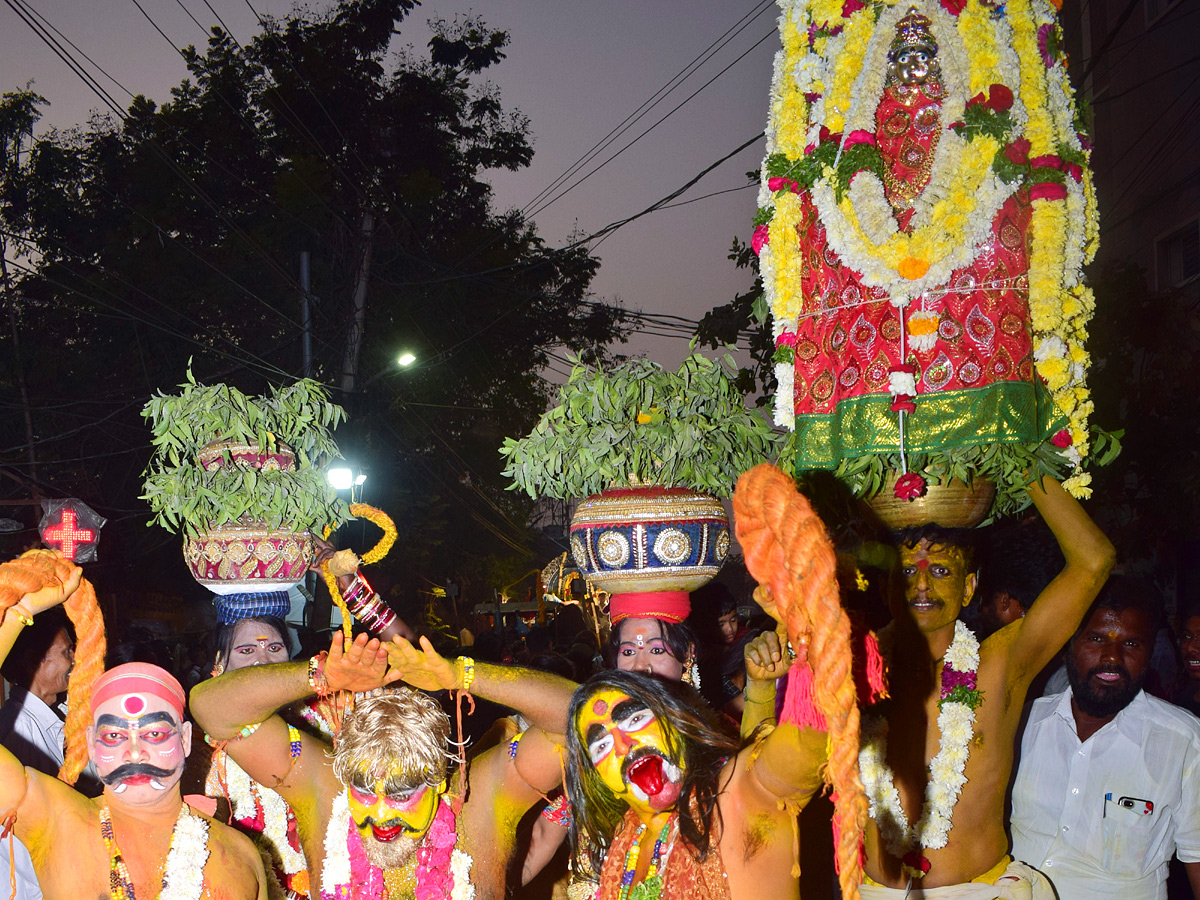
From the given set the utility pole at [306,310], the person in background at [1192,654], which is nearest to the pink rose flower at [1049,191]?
the person in background at [1192,654]

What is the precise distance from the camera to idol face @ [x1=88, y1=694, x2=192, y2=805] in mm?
3072

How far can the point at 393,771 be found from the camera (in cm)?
332

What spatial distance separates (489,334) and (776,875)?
1738 cm

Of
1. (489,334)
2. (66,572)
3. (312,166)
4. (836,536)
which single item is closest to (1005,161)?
(836,536)

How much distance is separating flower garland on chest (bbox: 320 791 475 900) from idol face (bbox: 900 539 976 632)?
6.34 feet

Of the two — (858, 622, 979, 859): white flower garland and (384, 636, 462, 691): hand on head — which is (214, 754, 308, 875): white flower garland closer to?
(384, 636, 462, 691): hand on head

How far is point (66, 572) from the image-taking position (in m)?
3.32

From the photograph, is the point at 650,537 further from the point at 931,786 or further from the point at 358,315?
the point at 358,315

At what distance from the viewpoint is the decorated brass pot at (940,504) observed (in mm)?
3486

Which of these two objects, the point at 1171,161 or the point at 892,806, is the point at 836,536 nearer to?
the point at 892,806

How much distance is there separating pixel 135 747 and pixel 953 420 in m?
2.71

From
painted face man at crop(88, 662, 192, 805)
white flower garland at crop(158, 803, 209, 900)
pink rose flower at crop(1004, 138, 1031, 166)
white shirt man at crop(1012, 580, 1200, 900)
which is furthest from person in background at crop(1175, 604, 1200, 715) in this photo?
painted face man at crop(88, 662, 192, 805)

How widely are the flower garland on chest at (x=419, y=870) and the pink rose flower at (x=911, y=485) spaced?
185 cm

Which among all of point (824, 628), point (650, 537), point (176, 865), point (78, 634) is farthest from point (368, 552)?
point (824, 628)
